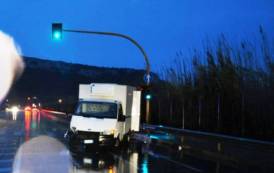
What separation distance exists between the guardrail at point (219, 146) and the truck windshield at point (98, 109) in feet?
9.37

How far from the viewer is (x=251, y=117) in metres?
26.5

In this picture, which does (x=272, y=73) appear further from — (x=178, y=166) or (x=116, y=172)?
(x=116, y=172)

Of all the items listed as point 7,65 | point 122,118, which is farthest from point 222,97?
point 7,65

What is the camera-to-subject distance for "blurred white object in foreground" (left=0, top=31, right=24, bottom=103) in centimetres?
13425

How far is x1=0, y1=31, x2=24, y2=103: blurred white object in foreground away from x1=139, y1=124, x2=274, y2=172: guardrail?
316 ft

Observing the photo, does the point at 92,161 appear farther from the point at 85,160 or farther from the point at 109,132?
the point at 109,132

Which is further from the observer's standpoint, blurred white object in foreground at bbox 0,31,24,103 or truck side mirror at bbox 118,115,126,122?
blurred white object in foreground at bbox 0,31,24,103

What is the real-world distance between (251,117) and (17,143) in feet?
35.4

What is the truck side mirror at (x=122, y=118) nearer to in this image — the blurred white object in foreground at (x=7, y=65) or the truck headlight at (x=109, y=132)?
the truck headlight at (x=109, y=132)

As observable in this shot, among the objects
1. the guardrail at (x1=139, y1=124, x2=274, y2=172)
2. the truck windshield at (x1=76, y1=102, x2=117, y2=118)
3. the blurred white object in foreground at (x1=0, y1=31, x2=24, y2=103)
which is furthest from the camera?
the blurred white object in foreground at (x1=0, y1=31, x2=24, y2=103)

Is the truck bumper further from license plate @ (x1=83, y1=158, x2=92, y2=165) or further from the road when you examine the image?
license plate @ (x1=83, y1=158, x2=92, y2=165)

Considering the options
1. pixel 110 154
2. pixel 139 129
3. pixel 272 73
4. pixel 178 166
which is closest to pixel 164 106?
pixel 139 129

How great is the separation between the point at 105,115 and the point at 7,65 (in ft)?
428

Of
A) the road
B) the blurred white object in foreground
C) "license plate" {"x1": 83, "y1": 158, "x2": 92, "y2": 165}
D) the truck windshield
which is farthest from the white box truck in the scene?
the blurred white object in foreground
